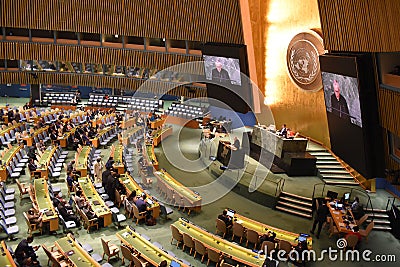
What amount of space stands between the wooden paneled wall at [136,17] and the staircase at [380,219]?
35.8ft

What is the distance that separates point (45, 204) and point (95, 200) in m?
1.53

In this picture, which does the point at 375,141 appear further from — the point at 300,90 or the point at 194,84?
the point at 194,84

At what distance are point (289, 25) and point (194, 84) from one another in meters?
7.97

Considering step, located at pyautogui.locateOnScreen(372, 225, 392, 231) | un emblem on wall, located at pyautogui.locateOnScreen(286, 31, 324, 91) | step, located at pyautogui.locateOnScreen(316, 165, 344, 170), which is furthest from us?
un emblem on wall, located at pyautogui.locateOnScreen(286, 31, 324, 91)

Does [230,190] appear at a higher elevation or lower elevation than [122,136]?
lower

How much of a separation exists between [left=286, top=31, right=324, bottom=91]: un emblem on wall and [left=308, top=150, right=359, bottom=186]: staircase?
2916mm

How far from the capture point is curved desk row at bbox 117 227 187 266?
1035cm

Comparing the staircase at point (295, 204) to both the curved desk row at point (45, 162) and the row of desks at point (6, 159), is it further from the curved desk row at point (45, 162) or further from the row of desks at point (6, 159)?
the row of desks at point (6, 159)

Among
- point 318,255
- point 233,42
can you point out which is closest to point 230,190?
point 318,255

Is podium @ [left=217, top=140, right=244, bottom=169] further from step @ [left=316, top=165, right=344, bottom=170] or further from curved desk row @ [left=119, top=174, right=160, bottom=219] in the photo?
curved desk row @ [left=119, top=174, right=160, bottom=219]

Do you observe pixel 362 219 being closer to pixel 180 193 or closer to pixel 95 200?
pixel 180 193

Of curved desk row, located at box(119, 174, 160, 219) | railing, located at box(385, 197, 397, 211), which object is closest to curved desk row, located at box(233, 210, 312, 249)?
curved desk row, located at box(119, 174, 160, 219)

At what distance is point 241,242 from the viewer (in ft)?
41.7

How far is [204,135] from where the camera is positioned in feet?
70.3
